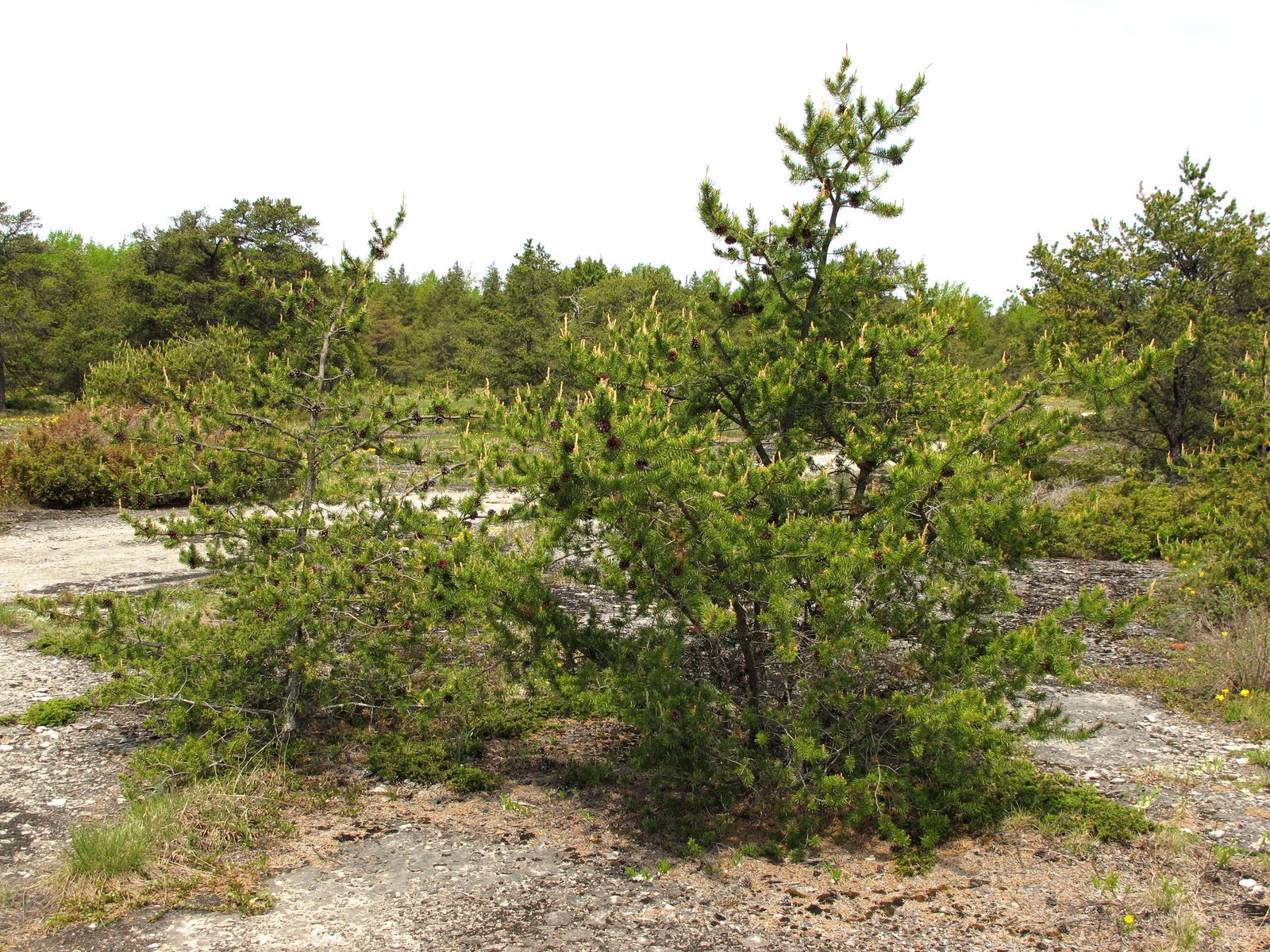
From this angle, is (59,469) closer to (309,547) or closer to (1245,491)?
(309,547)

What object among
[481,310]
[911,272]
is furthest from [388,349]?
[911,272]

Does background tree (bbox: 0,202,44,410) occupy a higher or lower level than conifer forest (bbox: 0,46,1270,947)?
higher

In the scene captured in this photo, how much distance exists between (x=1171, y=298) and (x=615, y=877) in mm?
14283

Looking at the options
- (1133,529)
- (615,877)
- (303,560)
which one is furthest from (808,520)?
(1133,529)

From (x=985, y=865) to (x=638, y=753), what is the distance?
163cm

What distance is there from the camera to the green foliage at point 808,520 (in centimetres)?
398

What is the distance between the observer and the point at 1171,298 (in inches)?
577

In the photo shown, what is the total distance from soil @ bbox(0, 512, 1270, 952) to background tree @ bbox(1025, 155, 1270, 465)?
9.90m

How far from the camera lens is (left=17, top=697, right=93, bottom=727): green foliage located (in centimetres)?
565

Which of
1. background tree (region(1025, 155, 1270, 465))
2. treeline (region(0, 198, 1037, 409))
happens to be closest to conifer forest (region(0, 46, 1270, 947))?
background tree (region(1025, 155, 1270, 465))

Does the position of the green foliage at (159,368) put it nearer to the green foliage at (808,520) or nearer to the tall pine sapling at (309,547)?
the tall pine sapling at (309,547)

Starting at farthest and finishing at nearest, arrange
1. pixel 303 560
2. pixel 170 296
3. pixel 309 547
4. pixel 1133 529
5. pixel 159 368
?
1. pixel 170 296
2. pixel 159 368
3. pixel 1133 529
4. pixel 309 547
5. pixel 303 560

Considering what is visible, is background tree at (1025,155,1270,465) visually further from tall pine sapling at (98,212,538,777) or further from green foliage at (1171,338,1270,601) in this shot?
tall pine sapling at (98,212,538,777)

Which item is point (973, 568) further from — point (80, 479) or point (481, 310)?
point (481, 310)
